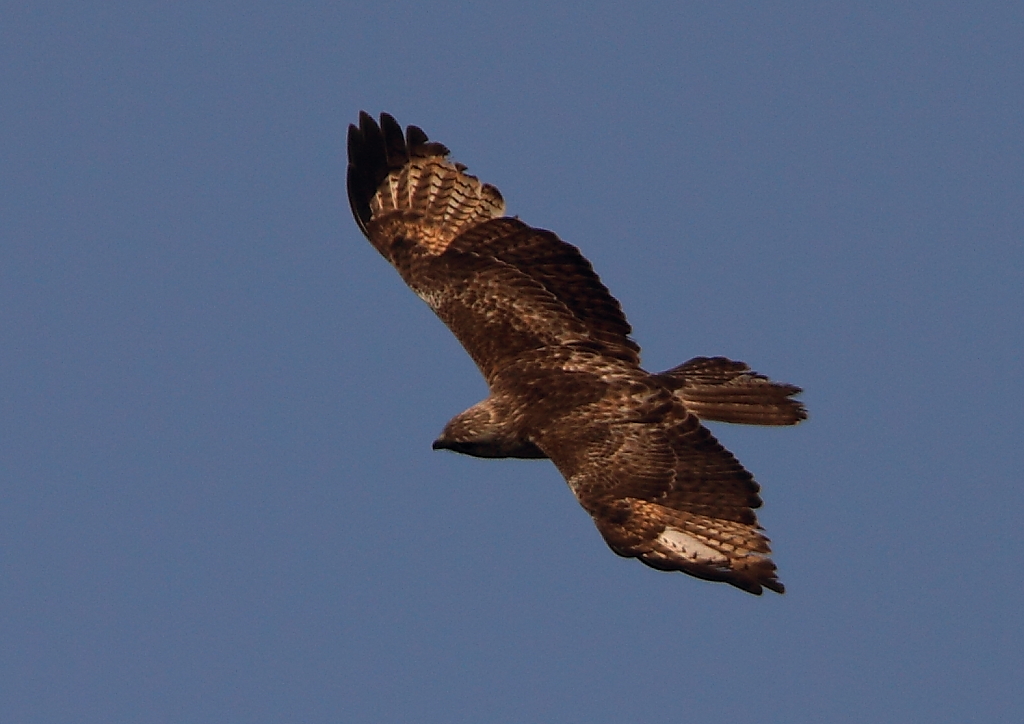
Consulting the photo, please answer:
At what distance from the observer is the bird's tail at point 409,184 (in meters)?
18.9

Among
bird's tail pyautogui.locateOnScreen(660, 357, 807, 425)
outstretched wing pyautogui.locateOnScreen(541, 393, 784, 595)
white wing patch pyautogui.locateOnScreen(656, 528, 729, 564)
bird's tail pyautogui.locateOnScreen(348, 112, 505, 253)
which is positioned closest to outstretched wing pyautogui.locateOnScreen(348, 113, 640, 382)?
bird's tail pyautogui.locateOnScreen(348, 112, 505, 253)

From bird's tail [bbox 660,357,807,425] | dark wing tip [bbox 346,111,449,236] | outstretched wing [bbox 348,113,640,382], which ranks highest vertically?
→ dark wing tip [bbox 346,111,449,236]

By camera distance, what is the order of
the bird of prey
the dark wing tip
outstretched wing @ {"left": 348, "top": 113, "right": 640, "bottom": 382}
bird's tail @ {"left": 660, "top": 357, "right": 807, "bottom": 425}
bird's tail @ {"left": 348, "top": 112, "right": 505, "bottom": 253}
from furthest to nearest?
the dark wing tip
bird's tail @ {"left": 348, "top": 112, "right": 505, "bottom": 253}
outstretched wing @ {"left": 348, "top": 113, "right": 640, "bottom": 382}
bird's tail @ {"left": 660, "top": 357, "right": 807, "bottom": 425}
the bird of prey

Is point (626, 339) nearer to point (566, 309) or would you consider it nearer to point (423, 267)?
point (566, 309)

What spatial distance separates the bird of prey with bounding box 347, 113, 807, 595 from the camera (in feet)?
51.8

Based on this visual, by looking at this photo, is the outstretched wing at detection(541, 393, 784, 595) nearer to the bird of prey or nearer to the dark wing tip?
the bird of prey

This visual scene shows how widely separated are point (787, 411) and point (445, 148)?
13.0ft

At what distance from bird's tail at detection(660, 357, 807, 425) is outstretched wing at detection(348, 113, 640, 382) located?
0.51 m

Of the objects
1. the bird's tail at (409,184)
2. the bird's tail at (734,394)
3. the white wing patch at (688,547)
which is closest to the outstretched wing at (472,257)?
the bird's tail at (409,184)

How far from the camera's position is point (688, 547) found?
1559 cm

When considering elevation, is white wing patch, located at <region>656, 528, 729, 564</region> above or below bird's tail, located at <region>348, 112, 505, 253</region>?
below

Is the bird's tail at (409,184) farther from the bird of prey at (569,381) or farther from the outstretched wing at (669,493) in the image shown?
the outstretched wing at (669,493)

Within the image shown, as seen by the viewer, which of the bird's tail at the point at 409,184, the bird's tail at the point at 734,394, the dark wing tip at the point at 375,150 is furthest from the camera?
the dark wing tip at the point at 375,150

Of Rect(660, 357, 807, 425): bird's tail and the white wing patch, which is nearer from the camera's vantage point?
the white wing patch
